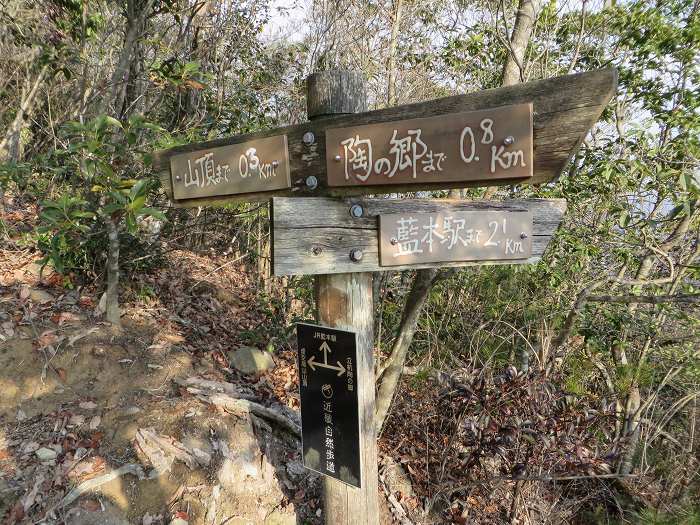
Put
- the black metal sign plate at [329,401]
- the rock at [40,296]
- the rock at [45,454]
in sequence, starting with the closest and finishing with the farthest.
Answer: the black metal sign plate at [329,401] → the rock at [45,454] → the rock at [40,296]

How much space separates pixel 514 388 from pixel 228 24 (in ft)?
18.4

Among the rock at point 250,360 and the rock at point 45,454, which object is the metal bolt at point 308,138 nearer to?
the rock at point 45,454

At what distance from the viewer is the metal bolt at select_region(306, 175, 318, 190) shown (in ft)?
6.17

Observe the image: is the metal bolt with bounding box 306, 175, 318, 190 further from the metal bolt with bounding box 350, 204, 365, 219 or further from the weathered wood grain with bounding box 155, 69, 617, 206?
the metal bolt with bounding box 350, 204, 365, 219

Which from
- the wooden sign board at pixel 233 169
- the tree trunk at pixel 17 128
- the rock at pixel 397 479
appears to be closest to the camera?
the wooden sign board at pixel 233 169

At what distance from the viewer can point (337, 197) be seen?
6.12ft

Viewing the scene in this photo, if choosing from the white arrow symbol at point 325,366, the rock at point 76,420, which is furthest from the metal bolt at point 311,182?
the rock at point 76,420

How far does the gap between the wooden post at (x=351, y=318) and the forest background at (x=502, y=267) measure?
104cm

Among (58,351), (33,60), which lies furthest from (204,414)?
(33,60)

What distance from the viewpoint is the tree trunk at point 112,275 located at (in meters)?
3.56

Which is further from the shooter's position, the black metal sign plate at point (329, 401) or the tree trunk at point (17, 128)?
the tree trunk at point (17, 128)

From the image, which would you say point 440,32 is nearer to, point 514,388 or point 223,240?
point 223,240

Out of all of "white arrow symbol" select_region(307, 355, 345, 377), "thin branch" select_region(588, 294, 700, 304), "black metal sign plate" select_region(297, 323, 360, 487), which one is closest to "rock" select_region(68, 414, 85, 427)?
"black metal sign plate" select_region(297, 323, 360, 487)

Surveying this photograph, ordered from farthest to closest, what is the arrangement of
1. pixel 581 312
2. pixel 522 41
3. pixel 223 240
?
pixel 223 240
pixel 581 312
pixel 522 41
